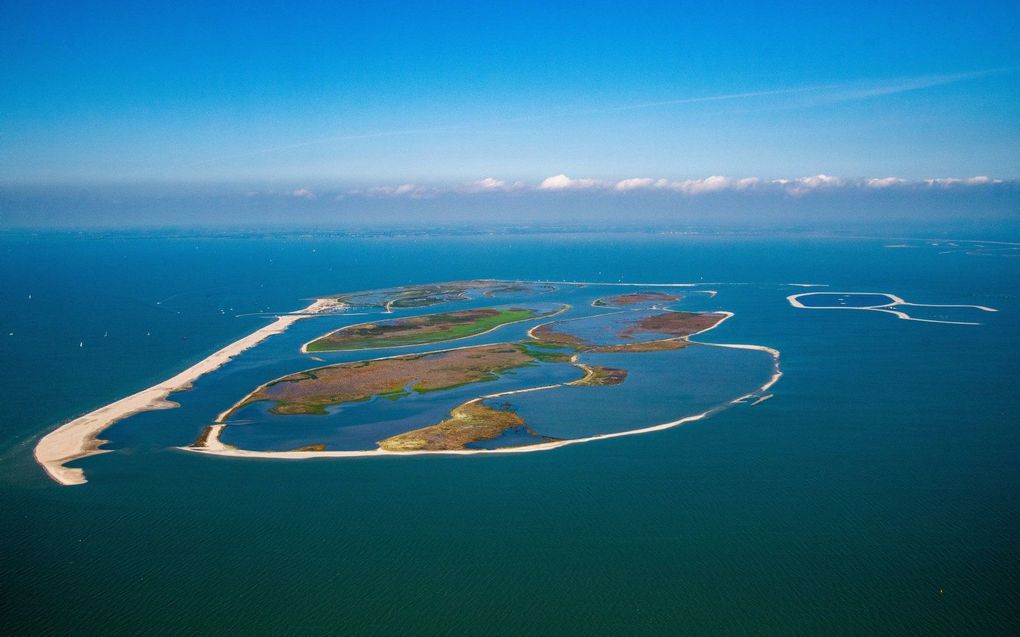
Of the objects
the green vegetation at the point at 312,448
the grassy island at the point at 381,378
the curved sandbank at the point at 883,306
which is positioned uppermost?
the curved sandbank at the point at 883,306

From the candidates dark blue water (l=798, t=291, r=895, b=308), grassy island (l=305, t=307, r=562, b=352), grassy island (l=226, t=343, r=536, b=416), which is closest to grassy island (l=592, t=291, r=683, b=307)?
grassy island (l=305, t=307, r=562, b=352)

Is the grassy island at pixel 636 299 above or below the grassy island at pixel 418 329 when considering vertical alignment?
above

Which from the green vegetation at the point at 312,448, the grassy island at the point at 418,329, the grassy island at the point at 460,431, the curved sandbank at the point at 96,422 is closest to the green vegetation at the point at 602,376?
the grassy island at the point at 460,431

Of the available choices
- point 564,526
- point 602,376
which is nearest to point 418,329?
point 602,376

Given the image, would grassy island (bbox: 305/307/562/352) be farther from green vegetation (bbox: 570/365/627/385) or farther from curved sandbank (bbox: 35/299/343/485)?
green vegetation (bbox: 570/365/627/385)

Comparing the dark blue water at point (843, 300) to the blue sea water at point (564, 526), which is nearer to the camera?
the blue sea water at point (564, 526)

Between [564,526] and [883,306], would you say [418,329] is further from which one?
[883,306]

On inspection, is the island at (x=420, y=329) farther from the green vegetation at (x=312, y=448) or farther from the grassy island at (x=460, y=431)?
the green vegetation at (x=312, y=448)
